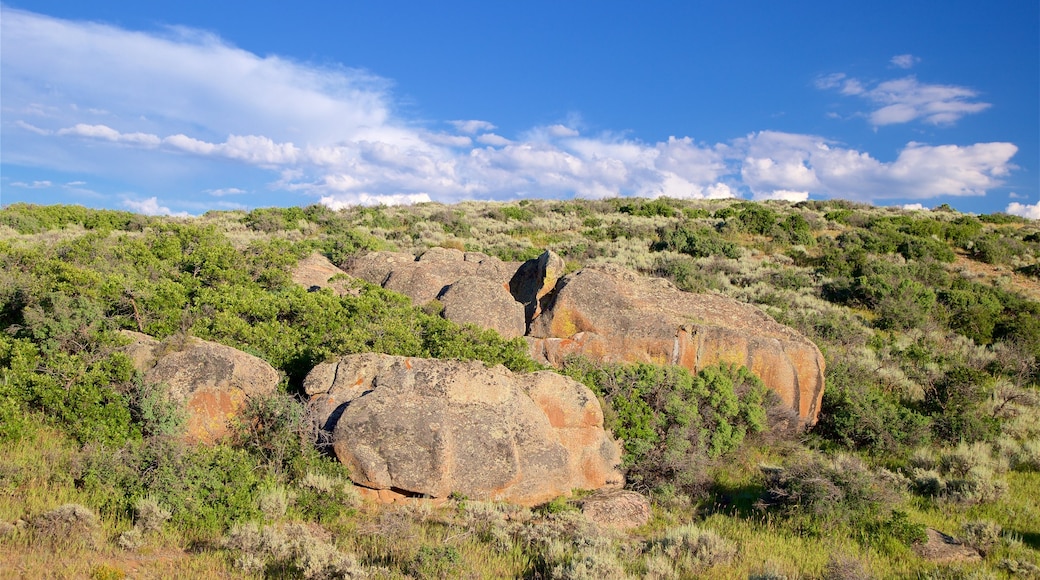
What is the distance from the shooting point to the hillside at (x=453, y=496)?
20.0 ft

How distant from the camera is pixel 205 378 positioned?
26.5ft

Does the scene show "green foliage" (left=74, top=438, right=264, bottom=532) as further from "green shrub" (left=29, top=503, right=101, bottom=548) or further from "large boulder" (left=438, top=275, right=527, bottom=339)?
"large boulder" (left=438, top=275, right=527, bottom=339)

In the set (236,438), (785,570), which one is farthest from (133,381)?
(785,570)

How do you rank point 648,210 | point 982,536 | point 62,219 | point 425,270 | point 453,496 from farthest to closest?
1. point 648,210
2. point 62,219
3. point 425,270
4. point 453,496
5. point 982,536

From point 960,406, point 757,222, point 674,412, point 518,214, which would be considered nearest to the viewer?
point 674,412

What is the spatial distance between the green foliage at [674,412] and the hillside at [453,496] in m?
0.04

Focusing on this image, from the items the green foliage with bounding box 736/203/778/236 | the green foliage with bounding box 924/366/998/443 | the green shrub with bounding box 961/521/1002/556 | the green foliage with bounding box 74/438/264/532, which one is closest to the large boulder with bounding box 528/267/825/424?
the green foliage with bounding box 924/366/998/443

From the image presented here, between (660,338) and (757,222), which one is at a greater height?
(757,222)

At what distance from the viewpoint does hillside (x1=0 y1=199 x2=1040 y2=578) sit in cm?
610

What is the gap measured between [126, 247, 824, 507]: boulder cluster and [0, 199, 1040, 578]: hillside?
30cm

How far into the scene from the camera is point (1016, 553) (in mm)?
6930

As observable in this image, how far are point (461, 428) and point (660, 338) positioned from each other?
4.99 metres

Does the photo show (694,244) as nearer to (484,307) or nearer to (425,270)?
(425,270)

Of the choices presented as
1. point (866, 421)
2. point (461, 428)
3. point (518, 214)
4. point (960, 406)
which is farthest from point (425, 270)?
point (518, 214)
